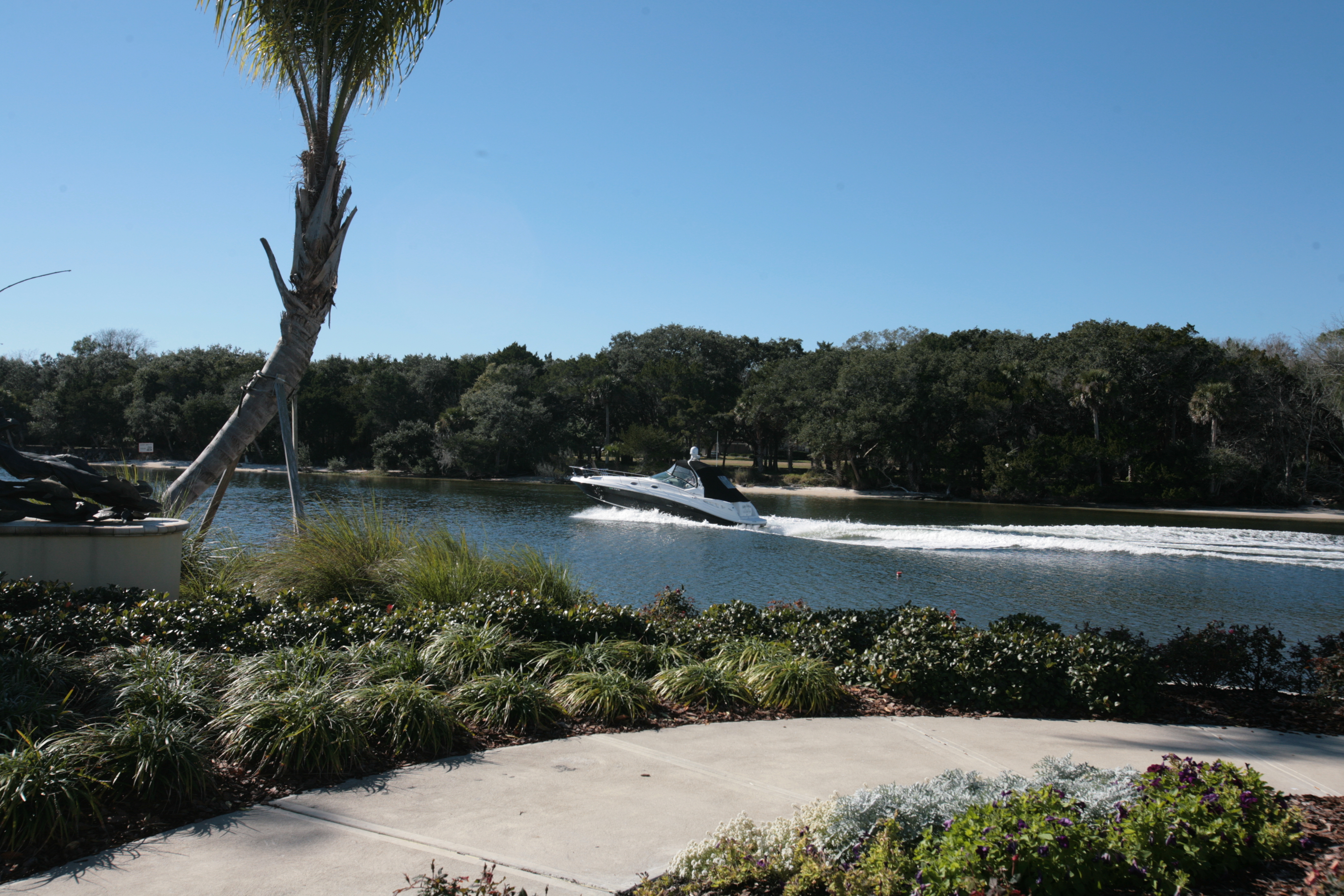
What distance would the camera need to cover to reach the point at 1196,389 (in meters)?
46.6

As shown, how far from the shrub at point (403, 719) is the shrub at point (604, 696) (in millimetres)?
Answer: 986

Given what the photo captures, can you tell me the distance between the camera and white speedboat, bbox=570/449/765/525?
28781 mm

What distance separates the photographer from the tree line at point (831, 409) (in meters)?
46.6

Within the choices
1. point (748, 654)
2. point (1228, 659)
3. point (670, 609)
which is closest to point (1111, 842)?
point (748, 654)

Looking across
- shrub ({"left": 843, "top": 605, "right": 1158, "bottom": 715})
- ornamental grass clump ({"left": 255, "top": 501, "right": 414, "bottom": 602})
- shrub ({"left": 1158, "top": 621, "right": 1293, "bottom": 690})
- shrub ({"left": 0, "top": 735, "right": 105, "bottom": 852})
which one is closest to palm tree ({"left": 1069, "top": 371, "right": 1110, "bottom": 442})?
shrub ({"left": 1158, "top": 621, "right": 1293, "bottom": 690})

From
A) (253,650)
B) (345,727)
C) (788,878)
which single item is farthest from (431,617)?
(788,878)

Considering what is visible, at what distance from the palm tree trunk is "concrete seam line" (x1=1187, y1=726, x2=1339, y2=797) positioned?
9493 mm

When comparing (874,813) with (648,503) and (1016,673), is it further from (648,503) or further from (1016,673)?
(648,503)

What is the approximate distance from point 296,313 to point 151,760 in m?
6.73

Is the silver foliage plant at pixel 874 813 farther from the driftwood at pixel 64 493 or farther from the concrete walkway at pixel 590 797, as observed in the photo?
the driftwood at pixel 64 493

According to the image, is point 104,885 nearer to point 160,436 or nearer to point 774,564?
point 774,564

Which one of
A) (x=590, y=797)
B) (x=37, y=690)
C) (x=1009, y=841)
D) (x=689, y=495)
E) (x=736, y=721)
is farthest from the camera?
(x=689, y=495)

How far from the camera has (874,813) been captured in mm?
3732

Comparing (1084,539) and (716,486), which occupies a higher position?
(716,486)
